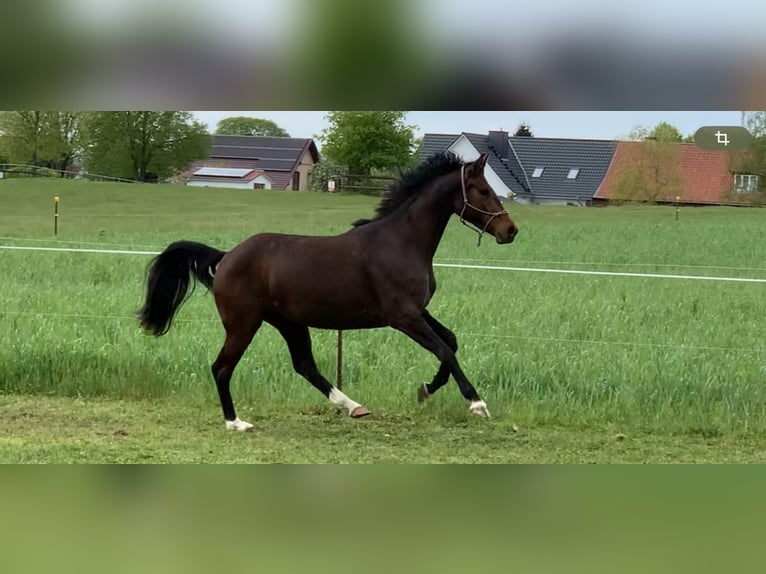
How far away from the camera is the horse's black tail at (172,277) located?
4.88 metres

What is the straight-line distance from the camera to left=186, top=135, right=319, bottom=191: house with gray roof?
15.6 ft

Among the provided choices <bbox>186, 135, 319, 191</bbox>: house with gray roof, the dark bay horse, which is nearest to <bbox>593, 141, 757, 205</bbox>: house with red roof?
the dark bay horse

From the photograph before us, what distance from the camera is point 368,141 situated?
4.52 m

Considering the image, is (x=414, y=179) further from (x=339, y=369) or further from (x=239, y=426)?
(x=239, y=426)

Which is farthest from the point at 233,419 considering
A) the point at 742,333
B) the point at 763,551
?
the point at 742,333

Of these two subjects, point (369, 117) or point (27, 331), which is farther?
point (27, 331)

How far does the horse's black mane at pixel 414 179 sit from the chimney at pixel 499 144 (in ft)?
0.70

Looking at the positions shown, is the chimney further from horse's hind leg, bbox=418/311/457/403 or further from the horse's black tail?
the horse's black tail

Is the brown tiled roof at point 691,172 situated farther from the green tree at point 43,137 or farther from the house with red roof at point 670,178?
the green tree at point 43,137

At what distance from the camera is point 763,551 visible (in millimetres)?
2662

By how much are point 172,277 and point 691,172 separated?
3.14m
